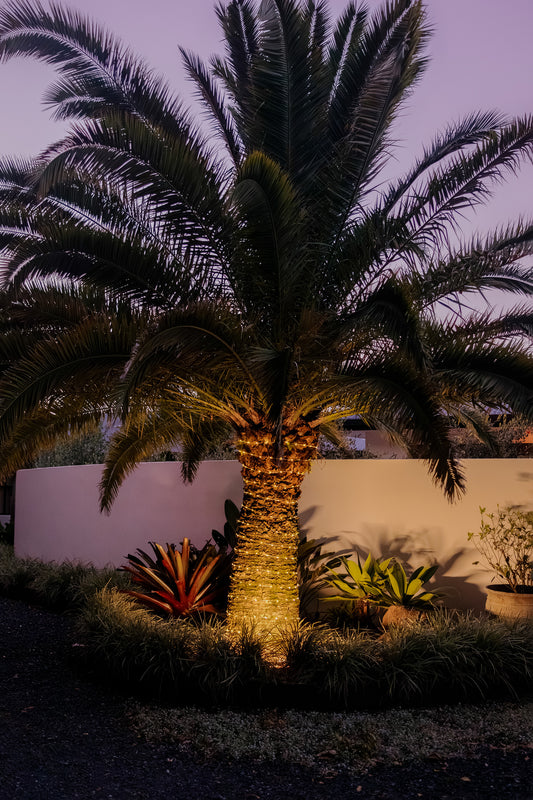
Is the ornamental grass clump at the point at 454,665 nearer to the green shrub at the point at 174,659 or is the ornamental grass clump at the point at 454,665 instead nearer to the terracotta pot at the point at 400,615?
the terracotta pot at the point at 400,615

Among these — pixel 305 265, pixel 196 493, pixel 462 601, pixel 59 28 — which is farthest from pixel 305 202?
pixel 196 493

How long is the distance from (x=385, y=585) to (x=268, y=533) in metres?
1.64

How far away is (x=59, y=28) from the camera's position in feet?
24.6

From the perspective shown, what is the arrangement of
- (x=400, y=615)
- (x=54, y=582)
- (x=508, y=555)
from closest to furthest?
(x=400, y=615) → (x=508, y=555) → (x=54, y=582)

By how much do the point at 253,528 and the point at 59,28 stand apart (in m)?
5.27

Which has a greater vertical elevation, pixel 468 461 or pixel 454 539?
pixel 468 461

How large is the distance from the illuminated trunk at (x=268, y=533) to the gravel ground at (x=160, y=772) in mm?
1711

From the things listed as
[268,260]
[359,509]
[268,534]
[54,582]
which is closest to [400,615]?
[268,534]

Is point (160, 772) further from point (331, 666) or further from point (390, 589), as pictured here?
point (390, 589)

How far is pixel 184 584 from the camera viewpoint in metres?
8.67

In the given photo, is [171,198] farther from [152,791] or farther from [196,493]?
[196,493]

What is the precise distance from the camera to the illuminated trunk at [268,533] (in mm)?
7715

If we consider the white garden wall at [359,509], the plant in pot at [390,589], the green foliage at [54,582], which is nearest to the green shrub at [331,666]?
the plant in pot at [390,589]

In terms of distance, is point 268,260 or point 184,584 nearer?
point 268,260
